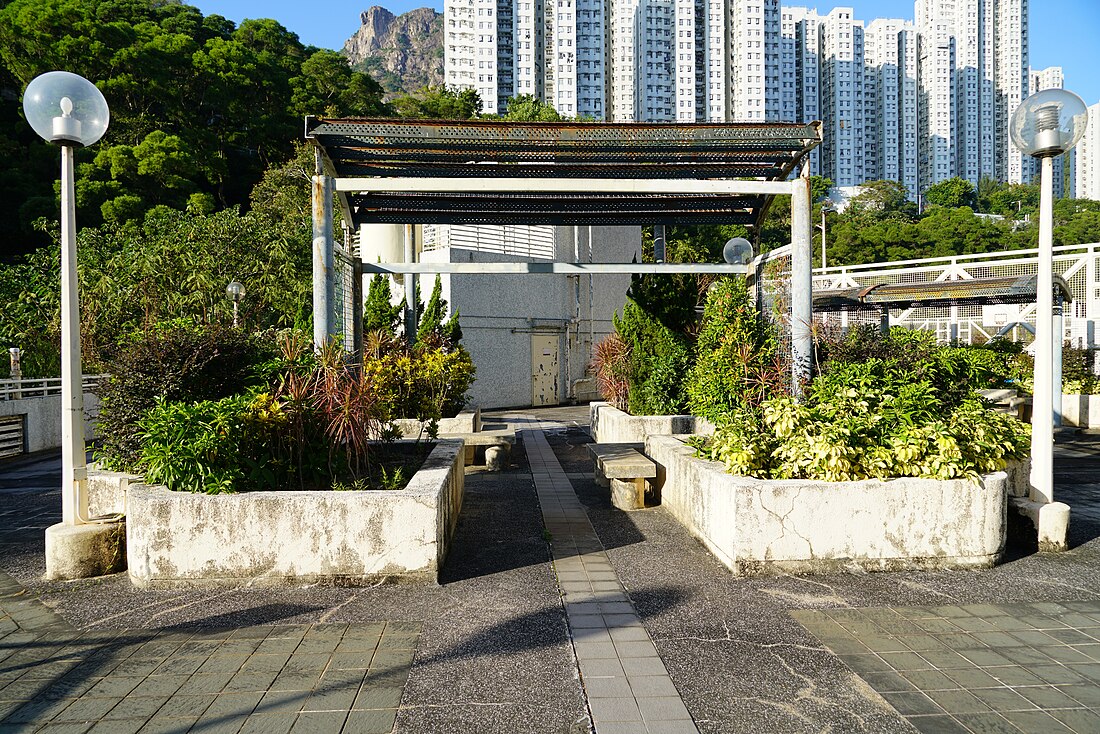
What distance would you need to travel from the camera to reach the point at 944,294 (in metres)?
16.6

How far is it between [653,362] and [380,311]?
20.6 ft

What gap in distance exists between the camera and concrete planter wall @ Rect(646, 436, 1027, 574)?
201 inches

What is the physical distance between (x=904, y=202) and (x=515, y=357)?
201ft

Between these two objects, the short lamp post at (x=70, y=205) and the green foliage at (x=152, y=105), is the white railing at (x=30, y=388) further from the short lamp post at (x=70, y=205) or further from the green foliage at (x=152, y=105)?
the green foliage at (x=152, y=105)

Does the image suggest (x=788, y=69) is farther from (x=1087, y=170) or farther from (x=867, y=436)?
(x=867, y=436)

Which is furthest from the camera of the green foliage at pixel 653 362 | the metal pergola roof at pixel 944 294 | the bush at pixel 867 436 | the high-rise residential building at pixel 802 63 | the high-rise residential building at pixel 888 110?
the high-rise residential building at pixel 888 110

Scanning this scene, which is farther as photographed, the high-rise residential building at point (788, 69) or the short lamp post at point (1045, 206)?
the high-rise residential building at point (788, 69)

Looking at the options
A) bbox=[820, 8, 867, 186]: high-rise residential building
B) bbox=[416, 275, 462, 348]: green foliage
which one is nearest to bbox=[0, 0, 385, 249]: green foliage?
bbox=[416, 275, 462, 348]: green foliage

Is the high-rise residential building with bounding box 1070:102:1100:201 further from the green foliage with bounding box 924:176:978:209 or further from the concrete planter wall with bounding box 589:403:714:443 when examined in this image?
the concrete planter wall with bounding box 589:403:714:443

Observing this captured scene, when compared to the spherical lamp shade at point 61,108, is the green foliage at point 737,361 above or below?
below

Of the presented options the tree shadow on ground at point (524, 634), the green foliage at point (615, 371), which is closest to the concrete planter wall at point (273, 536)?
the tree shadow on ground at point (524, 634)

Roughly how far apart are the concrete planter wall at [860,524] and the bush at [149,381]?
14.6ft

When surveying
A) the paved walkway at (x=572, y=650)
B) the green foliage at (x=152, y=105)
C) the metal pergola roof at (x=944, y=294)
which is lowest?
the paved walkway at (x=572, y=650)

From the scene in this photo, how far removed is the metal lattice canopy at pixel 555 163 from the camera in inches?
277
